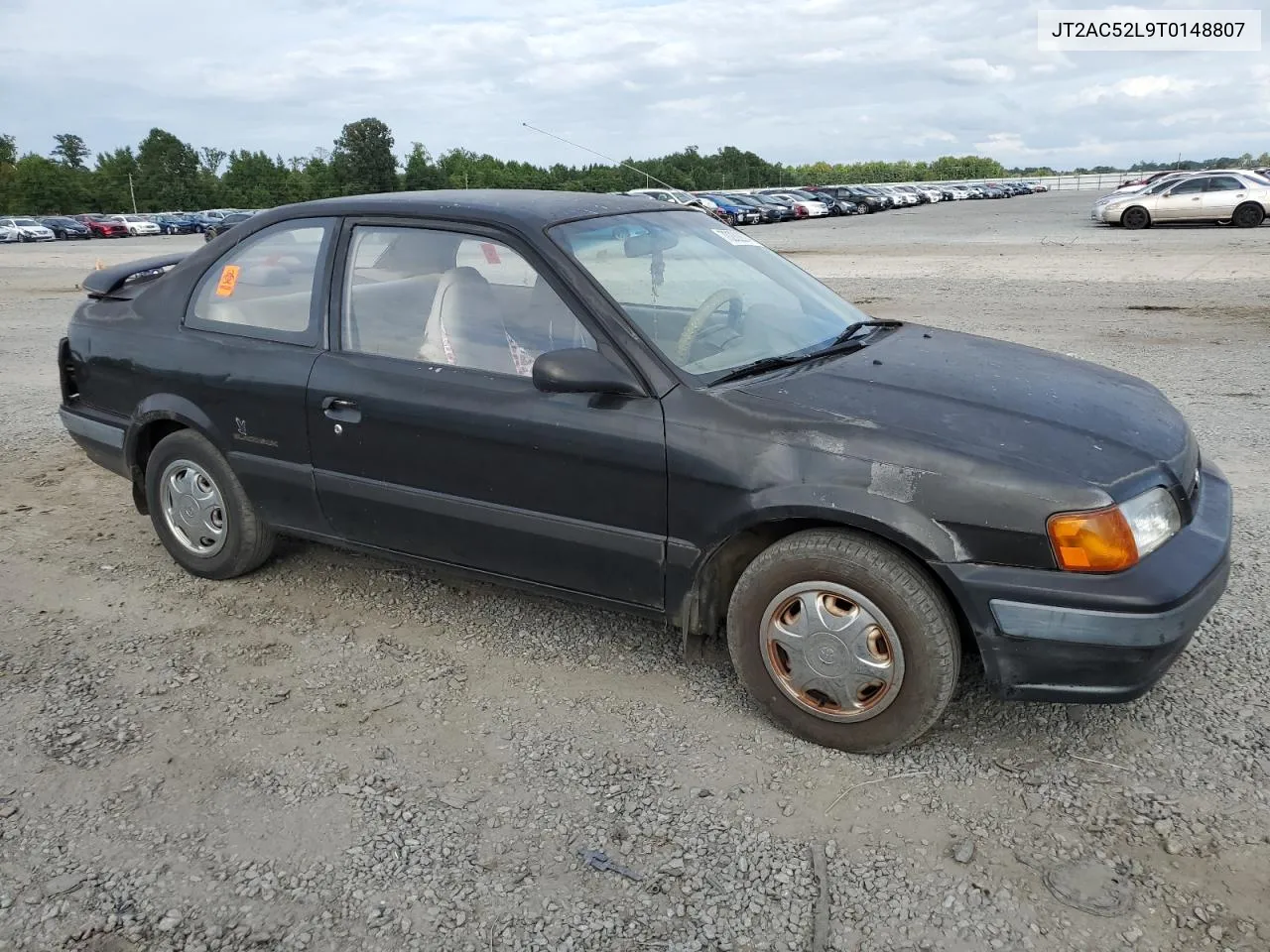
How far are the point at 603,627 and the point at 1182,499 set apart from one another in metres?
2.07

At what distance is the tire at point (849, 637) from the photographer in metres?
2.87

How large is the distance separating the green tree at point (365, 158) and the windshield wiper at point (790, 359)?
75292 millimetres

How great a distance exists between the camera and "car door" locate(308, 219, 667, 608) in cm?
327

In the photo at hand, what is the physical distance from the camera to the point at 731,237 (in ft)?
14.0

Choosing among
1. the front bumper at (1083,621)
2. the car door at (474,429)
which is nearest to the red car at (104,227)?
the car door at (474,429)

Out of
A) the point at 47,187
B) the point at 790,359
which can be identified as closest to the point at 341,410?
the point at 790,359

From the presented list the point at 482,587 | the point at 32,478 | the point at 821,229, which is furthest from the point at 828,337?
the point at 821,229

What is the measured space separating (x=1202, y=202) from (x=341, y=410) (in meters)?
28.3

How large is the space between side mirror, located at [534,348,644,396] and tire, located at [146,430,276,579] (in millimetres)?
1737

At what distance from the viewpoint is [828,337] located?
3.83m

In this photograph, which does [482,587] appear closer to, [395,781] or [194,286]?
[395,781]

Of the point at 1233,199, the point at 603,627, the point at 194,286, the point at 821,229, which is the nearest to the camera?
the point at 603,627

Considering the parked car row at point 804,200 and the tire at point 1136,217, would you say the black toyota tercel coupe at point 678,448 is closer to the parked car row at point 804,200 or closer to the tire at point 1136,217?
the tire at point 1136,217

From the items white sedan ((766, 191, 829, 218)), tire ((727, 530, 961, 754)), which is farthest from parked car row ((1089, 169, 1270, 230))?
tire ((727, 530, 961, 754))
